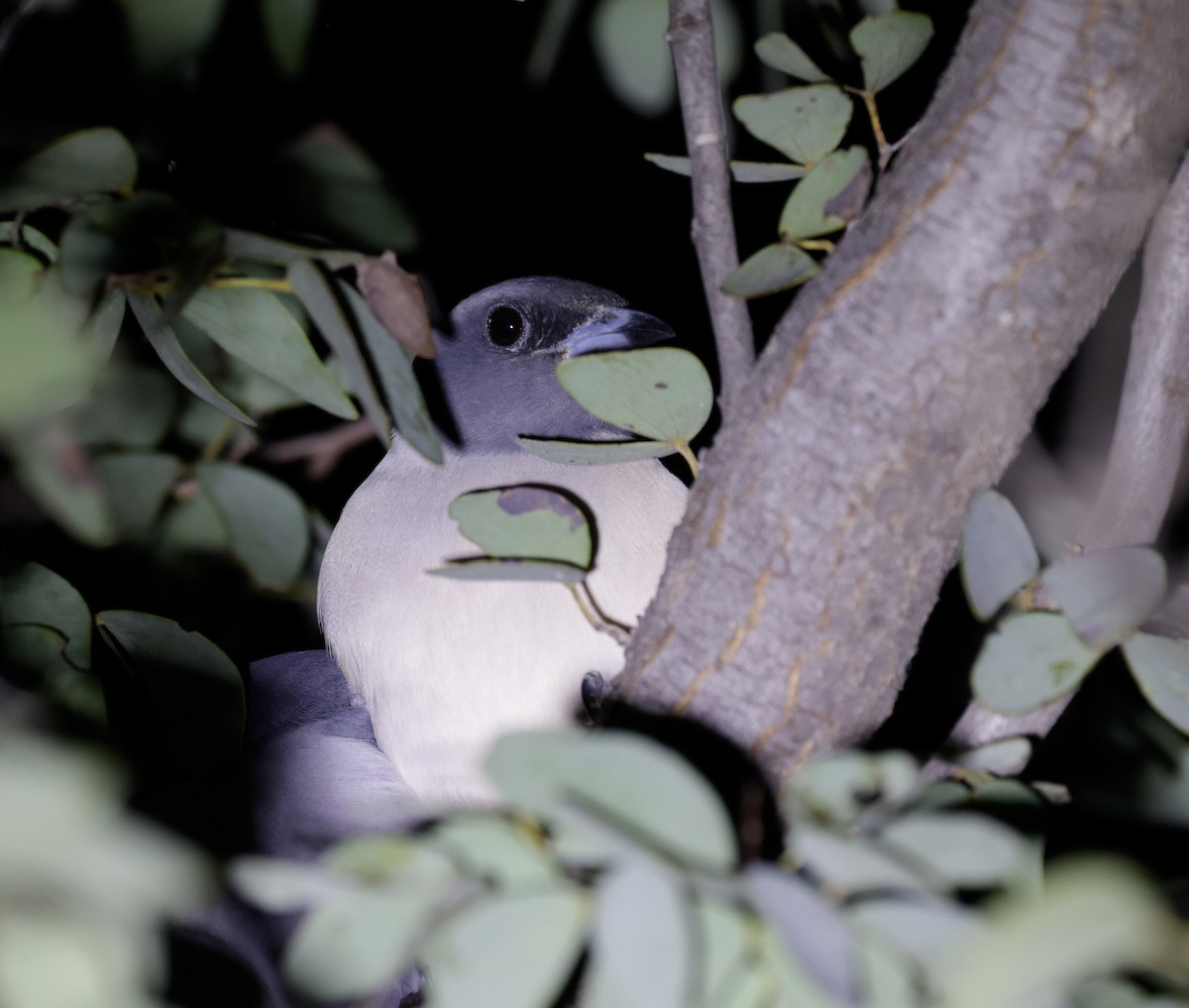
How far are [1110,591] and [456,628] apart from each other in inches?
32.5

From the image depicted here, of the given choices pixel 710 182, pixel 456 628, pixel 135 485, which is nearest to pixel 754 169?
pixel 710 182

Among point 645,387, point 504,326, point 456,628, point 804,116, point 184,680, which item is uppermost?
point 804,116

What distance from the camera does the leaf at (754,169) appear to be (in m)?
0.82

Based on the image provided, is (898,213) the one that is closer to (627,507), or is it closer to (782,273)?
(782,273)

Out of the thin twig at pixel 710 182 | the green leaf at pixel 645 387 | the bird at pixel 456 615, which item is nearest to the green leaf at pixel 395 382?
the green leaf at pixel 645 387

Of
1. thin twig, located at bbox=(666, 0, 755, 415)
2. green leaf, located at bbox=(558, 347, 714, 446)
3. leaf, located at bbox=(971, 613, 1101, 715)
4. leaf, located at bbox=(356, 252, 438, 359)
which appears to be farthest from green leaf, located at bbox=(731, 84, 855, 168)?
leaf, located at bbox=(971, 613, 1101, 715)

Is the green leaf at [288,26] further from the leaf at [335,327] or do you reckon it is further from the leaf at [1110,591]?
the leaf at [1110,591]

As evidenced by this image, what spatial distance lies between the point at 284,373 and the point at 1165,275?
23.6 inches

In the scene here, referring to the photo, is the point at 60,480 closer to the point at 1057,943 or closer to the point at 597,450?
the point at 597,450

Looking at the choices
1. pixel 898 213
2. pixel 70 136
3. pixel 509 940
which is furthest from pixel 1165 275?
pixel 70 136

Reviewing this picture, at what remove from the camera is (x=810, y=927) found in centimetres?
37

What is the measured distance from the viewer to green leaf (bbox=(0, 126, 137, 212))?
0.67 meters

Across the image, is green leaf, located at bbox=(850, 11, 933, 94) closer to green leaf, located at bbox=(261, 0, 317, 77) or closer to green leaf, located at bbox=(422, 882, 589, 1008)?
green leaf, located at bbox=(261, 0, 317, 77)

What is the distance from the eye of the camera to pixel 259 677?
1545 millimetres
